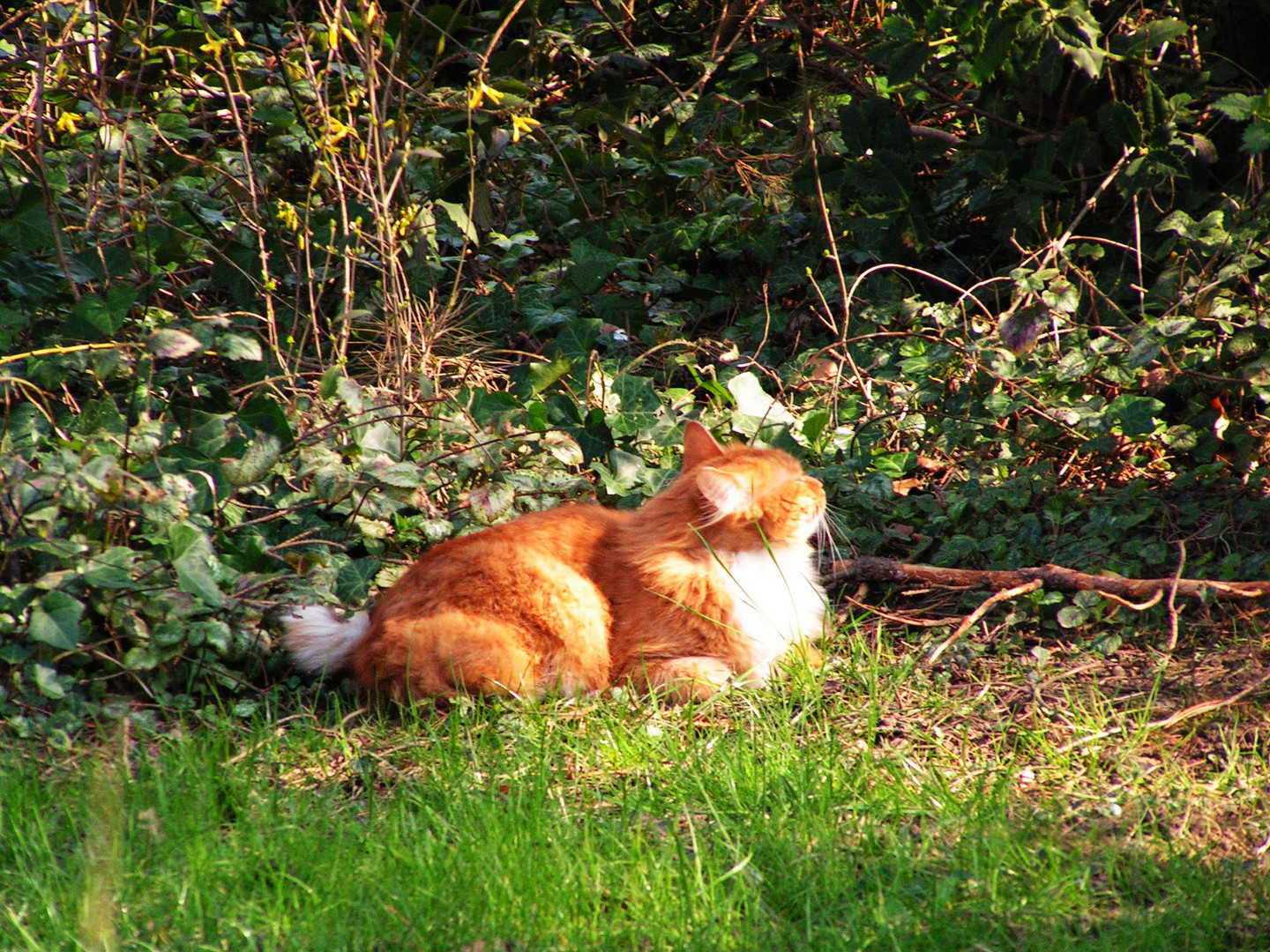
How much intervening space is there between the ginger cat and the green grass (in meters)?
0.15

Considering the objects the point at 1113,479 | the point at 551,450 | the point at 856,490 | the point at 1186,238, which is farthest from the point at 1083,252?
the point at 551,450

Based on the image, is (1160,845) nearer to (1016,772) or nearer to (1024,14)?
(1016,772)

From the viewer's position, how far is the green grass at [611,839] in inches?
81.7

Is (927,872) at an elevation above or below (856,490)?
above

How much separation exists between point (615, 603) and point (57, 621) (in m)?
1.49

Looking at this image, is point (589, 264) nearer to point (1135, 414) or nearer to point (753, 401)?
point (753, 401)

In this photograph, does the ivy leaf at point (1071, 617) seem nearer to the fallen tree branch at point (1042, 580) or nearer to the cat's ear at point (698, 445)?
the fallen tree branch at point (1042, 580)

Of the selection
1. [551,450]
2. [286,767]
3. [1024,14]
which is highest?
[1024,14]

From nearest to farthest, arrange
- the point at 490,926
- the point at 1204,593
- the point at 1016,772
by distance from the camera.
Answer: the point at 490,926, the point at 1016,772, the point at 1204,593

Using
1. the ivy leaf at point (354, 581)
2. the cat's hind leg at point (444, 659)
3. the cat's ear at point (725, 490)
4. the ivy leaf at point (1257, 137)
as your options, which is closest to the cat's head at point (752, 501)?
the cat's ear at point (725, 490)

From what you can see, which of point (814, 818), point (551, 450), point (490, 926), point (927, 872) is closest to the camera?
point (490, 926)

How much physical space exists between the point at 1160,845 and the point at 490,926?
1.41 meters

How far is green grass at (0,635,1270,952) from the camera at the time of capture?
6.81 ft

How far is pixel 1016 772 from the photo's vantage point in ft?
8.80
